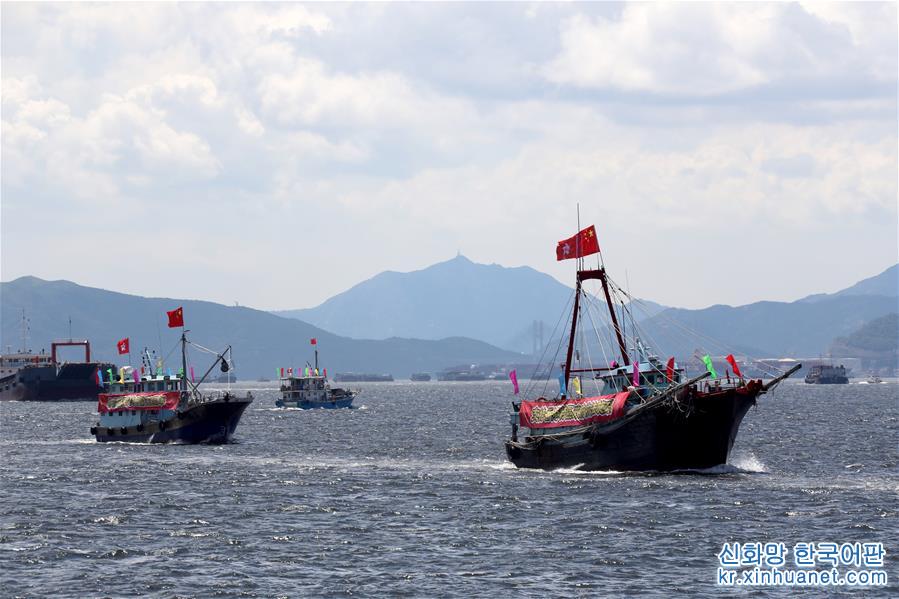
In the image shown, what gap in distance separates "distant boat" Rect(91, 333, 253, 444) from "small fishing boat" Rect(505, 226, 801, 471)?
37690 millimetres

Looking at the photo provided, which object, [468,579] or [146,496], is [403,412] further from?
[468,579]

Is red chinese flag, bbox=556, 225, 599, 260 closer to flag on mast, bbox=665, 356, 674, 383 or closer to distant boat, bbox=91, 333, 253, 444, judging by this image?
flag on mast, bbox=665, 356, 674, 383

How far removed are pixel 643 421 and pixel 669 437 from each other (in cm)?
171

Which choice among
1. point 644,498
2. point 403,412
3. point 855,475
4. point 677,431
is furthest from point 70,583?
point 403,412

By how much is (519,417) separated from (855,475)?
20.0m

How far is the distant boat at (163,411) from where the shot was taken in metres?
109

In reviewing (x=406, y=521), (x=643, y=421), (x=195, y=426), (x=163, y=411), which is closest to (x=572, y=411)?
(x=643, y=421)

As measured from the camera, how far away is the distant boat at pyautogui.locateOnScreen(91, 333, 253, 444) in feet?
359

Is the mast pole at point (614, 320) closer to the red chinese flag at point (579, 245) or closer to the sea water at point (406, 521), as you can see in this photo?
the red chinese flag at point (579, 245)

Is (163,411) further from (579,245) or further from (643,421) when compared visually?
(643,421)

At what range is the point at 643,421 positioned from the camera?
7288 cm

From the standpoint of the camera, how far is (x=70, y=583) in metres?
46.2

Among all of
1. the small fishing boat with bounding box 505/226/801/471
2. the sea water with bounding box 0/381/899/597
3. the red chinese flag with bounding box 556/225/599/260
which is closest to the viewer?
the sea water with bounding box 0/381/899/597

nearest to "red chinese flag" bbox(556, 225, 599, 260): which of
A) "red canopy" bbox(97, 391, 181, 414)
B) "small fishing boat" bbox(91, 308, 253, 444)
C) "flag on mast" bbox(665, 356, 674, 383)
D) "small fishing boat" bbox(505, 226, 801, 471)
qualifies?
"small fishing boat" bbox(505, 226, 801, 471)
